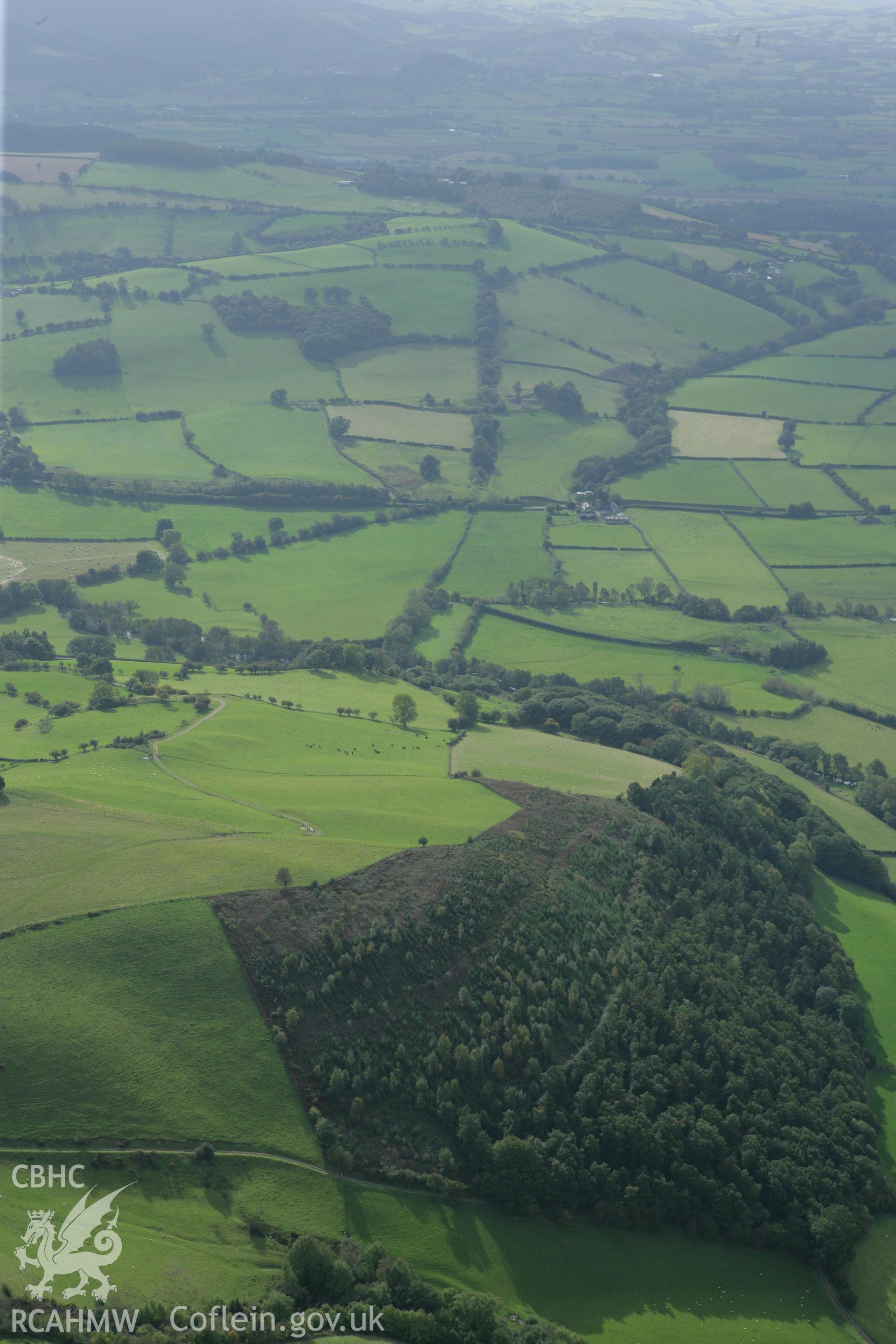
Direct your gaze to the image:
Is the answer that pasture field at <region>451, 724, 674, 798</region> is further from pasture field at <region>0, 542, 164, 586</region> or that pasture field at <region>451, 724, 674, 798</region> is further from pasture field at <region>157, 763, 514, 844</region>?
pasture field at <region>0, 542, 164, 586</region>

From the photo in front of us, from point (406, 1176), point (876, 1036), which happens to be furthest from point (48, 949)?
point (876, 1036)

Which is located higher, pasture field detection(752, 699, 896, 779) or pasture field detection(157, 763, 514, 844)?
pasture field detection(157, 763, 514, 844)

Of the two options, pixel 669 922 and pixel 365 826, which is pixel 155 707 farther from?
pixel 669 922

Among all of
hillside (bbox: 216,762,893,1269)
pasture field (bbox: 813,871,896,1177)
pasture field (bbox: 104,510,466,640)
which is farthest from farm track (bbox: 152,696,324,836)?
pasture field (bbox: 813,871,896,1177)

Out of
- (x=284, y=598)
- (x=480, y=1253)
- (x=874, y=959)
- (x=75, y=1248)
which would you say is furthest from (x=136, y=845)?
(x=284, y=598)

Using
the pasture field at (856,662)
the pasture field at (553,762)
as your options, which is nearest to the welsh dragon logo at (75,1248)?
the pasture field at (553,762)
